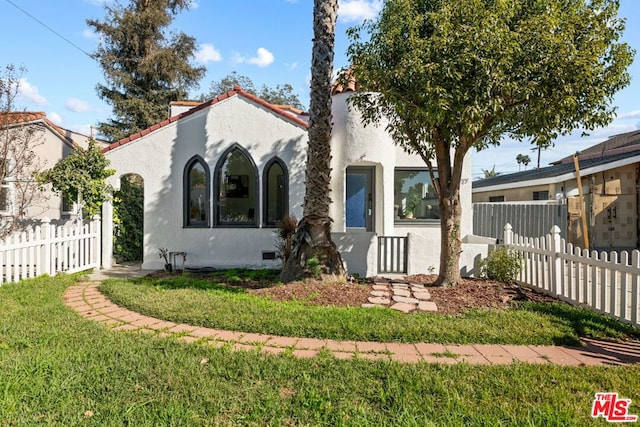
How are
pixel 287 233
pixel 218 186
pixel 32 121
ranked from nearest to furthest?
1. pixel 287 233
2. pixel 218 186
3. pixel 32 121

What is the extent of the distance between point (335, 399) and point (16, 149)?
11605mm

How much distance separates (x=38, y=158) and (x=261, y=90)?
29.7 metres

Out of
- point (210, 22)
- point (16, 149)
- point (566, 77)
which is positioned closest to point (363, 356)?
point (566, 77)

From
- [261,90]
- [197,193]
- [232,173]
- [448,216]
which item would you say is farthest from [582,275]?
[261,90]

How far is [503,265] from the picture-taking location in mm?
8078

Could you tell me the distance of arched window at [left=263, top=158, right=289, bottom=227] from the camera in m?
10.2

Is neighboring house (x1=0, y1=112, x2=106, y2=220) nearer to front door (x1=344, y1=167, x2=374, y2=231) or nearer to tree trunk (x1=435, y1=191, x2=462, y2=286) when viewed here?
front door (x1=344, y1=167, x2=374, y2=231)

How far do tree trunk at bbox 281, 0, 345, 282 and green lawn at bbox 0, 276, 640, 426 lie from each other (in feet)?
11.5

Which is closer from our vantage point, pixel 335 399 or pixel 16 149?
pixel 335 399

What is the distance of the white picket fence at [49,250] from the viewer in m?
7.51

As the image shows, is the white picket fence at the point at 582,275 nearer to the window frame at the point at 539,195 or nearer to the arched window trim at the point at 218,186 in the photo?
the arched window trim at the point at 218,186

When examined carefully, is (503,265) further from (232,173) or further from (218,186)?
(218,186)

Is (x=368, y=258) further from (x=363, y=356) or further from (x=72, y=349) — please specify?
(x=72, y=349)

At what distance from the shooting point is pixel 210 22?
1509 centimetres
